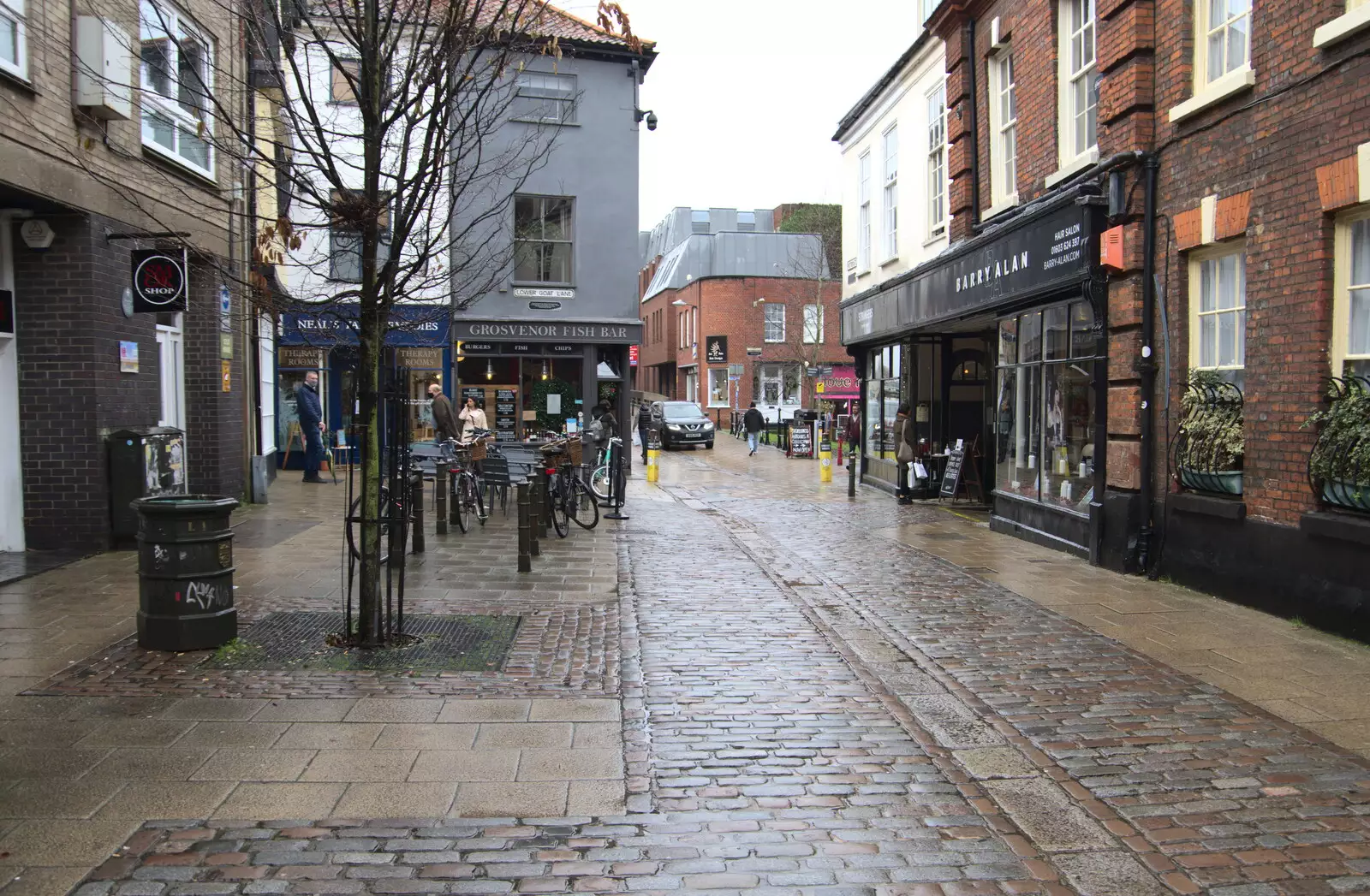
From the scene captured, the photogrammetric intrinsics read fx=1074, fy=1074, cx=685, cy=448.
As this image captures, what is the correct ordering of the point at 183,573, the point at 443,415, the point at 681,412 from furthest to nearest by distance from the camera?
the point at 681,412 → the point at 443,415 → the point at 183,573

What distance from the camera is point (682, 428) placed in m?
37.6

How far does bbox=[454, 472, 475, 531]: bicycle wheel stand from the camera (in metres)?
13.3

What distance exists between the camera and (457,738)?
525 centimetres

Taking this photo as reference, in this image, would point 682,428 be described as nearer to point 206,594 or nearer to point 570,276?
point 570,276

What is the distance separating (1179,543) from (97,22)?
1099 centimetres

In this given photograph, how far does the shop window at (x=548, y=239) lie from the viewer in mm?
24250

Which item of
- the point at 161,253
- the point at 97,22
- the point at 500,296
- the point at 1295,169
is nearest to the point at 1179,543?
the point at 1295,169

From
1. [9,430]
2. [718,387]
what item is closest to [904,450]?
[9,430]

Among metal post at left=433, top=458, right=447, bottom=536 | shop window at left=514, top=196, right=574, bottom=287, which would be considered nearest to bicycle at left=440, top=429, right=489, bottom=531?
metal post at left=433, top=458, right=447, bottom=536

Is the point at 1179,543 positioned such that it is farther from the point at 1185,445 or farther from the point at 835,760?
the point at 835,760

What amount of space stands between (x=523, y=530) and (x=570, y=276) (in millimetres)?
15159

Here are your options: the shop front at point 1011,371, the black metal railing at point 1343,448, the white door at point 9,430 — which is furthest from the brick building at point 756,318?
the black metal railing at point 1343,448

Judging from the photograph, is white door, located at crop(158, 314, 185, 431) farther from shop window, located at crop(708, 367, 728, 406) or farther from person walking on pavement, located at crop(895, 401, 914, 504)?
shop window, located at crop(708, 367, 728, 406)

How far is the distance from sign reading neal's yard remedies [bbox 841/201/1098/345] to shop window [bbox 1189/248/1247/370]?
53.2 inches
